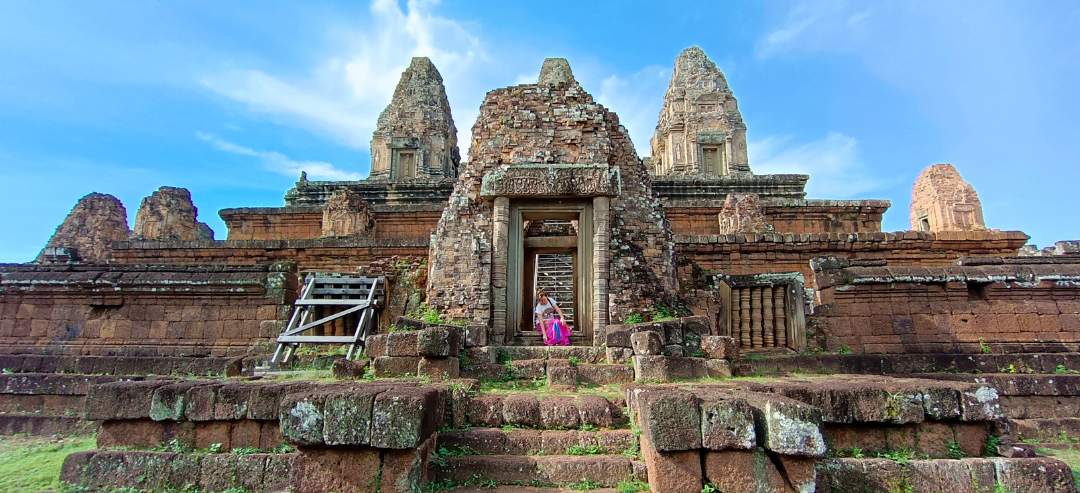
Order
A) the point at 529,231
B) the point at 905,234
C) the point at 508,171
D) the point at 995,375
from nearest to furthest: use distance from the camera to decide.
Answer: the point at 995,375
the point at 508,171
the point at 529,231
the point at 905,234

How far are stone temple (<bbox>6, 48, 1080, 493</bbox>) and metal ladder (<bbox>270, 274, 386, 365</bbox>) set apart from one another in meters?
0.07

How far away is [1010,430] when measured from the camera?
464 centimetres

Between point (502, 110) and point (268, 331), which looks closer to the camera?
point (268, 331)

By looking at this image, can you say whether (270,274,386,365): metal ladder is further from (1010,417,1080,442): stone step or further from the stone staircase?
(1010,417,1080,442): stone step

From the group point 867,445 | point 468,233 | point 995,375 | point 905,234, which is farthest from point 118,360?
point 905,234

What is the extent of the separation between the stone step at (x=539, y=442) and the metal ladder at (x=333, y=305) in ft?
12.9

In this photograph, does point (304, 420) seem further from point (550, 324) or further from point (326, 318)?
point (550, 324)

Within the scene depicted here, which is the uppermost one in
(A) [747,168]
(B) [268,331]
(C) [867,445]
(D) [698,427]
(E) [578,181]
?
(A) [747,168]

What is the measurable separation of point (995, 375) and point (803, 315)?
2465mm

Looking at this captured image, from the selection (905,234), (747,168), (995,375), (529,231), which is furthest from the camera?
(747,168)

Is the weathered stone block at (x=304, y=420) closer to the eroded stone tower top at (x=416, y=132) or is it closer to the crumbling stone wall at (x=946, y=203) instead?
the crumbling stone wall at (x=946, y=203)

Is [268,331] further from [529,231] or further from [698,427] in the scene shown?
[698,427]

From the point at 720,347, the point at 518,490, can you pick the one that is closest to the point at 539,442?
the point at 518,490

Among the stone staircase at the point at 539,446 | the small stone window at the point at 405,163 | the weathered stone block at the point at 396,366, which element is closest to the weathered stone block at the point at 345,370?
the weathered stone block at the point at 396,366
